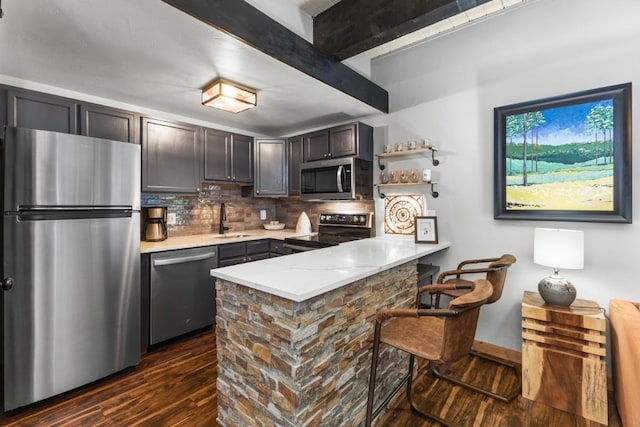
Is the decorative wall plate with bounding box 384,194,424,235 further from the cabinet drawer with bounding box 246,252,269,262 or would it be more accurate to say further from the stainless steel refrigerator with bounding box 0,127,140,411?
the stainless steel refrigerator with bounding box 0,127,140,411

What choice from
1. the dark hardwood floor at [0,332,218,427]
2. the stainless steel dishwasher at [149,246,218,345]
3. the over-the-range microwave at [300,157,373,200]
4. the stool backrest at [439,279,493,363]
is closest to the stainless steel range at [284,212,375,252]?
the over-the-range microwave at [300,157,373,200]

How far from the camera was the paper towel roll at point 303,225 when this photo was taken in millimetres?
3951

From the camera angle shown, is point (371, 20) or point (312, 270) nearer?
point (312, 270)

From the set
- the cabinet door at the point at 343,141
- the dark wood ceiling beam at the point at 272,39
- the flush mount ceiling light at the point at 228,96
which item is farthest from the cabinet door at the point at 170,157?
the dark wood ceiling beam at the point at 272,39

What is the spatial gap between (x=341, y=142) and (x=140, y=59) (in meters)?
1.93

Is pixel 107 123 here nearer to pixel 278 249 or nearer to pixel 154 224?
pixel 154 224

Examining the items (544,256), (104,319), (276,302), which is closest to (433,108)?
(544,256)

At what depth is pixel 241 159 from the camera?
3.69 m

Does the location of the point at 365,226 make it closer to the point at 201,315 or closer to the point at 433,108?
the point at 433,108

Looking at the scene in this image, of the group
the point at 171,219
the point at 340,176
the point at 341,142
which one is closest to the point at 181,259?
the point at 171,219

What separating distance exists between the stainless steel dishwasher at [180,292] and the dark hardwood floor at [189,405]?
1.32 feet

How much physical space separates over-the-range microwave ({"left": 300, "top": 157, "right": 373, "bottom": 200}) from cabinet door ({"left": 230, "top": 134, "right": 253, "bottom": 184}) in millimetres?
719

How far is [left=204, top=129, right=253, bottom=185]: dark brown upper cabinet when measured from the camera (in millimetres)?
3373

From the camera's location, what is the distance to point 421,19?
1851mm
